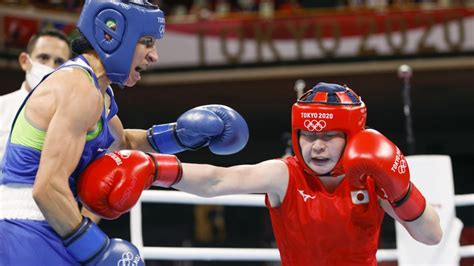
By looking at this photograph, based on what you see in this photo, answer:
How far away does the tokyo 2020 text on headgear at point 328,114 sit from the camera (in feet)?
8.18

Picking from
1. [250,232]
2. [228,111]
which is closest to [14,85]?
[250,232]

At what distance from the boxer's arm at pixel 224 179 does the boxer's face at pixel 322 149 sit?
127 millimetres

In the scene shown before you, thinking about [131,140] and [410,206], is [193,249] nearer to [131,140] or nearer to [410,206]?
[131,140]

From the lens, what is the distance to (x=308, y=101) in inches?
101

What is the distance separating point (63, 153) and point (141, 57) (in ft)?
1.49

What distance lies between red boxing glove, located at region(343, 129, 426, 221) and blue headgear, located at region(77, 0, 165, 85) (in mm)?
724

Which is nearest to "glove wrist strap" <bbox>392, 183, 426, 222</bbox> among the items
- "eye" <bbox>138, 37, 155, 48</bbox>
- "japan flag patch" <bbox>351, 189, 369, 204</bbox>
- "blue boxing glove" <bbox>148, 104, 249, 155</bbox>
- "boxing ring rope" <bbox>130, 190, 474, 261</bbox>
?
"japan flag patch" <bbox>351, 189, 369, 204</bbox>

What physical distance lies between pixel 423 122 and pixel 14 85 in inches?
221

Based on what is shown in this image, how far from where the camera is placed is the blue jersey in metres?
2.20

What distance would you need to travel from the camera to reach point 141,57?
96.5 inches

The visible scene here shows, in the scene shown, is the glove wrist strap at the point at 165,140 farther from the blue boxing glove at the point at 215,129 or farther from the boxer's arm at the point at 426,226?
the boxer's arm at the point at 426,226

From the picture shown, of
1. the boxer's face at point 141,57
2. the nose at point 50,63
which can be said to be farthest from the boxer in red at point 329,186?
the nose at point 50,63

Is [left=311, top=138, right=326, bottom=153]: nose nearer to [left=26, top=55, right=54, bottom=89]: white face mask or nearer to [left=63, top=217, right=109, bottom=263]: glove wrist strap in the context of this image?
[left=63, top=217, right=109, bottom=263]: glove wrist strap

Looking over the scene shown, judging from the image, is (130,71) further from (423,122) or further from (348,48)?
(423,122)
